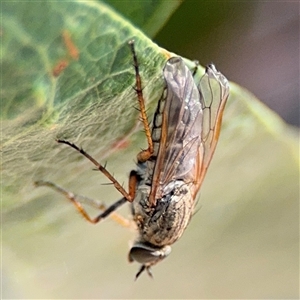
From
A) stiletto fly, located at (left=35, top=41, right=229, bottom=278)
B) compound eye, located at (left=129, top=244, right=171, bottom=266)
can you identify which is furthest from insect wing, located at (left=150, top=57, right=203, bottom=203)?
compound eye, located at (left=129, top=244, right=171, bottom=266)

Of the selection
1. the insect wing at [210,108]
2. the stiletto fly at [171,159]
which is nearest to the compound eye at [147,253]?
the stiletto fly at [171,159]

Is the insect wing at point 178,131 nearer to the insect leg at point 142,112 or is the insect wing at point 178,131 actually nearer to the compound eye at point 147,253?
the insect leg at point 142,112

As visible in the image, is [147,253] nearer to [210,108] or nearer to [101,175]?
[101,175]

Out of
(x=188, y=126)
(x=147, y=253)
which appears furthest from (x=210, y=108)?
(x=147, y=253)

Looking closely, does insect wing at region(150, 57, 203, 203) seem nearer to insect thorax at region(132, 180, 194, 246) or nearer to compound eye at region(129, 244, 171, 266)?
insect thorax at region(132, 180, 194, 246)

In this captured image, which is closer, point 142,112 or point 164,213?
point 142,112

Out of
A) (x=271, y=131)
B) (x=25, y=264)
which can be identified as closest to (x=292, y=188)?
(x=271, y=131)

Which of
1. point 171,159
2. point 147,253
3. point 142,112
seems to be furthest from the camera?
point 147,253

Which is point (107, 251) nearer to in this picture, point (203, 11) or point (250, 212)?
point (250, 212)
